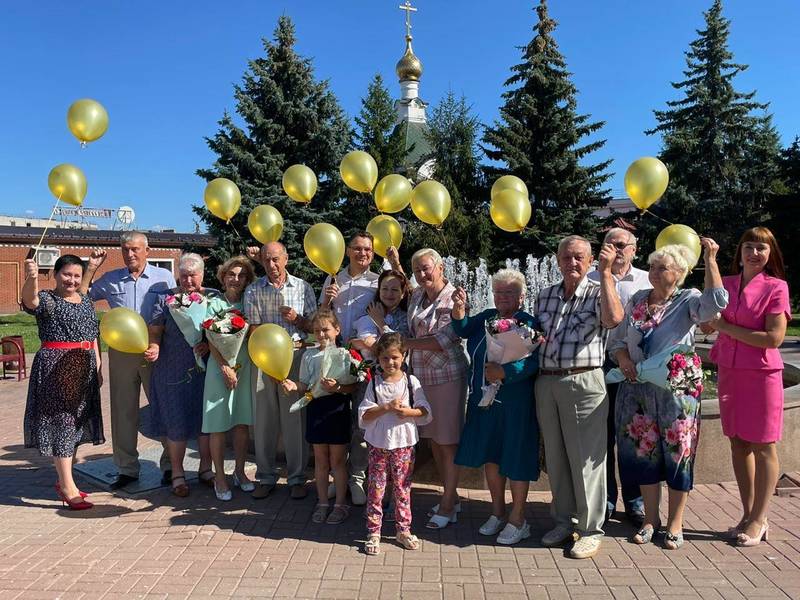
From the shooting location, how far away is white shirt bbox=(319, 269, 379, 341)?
4.81m

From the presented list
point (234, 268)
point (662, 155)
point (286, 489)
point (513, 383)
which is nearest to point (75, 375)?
point (234, 268)

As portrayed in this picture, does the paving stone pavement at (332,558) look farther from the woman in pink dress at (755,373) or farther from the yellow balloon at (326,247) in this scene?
the yellow balloon at (326,247)

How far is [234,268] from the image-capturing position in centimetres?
508

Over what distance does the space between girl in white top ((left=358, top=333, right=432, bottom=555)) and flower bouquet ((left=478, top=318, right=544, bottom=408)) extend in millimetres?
574

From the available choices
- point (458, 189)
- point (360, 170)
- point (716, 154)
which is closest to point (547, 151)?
point (458, 189)

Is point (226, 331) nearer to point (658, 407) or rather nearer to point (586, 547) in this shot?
point (586, 547)

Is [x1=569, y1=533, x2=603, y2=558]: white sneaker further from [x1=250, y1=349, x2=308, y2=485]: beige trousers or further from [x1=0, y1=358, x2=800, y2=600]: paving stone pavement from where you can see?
[x1=250, y1=349, x2=308, y2=485]: beige trousers

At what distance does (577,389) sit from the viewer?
379 cm

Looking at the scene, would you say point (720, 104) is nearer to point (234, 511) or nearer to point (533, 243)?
point (533, 243)

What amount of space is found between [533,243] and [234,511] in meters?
19.7

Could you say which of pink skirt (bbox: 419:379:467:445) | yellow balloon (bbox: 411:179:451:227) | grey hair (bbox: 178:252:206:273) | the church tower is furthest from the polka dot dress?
the church tower

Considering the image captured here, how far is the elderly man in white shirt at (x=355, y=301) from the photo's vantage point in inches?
189

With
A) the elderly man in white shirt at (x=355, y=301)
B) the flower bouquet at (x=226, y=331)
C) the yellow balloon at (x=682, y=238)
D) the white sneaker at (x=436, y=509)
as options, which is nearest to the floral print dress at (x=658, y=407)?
the yellow balloon at (x=682, y=238)

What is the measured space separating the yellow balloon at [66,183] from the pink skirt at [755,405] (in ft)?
17.1
